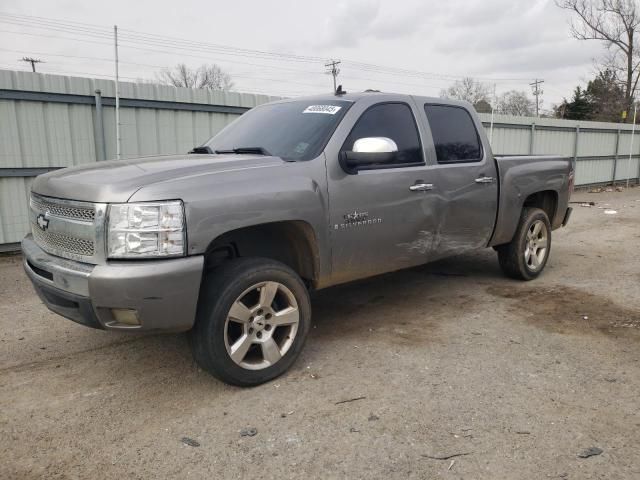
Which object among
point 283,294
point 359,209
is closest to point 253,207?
point 283,294

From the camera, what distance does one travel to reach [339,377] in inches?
137

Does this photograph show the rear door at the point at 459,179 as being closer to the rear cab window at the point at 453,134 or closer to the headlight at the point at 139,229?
the rear cab window at the point at 453,134

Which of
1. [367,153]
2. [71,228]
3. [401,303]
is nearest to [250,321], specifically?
[71,228]

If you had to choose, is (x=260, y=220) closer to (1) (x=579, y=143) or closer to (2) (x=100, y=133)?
(2) (x=100, y=133)

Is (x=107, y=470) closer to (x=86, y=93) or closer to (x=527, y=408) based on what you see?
(x=527, y=408)

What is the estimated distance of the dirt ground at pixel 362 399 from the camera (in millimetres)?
2568

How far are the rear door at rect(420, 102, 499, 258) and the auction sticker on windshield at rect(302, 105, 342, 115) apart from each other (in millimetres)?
936

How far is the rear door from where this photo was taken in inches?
177

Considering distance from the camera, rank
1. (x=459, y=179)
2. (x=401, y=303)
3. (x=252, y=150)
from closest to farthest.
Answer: (x=252, y=150), (x=459, y=179), (x=401, y=303)

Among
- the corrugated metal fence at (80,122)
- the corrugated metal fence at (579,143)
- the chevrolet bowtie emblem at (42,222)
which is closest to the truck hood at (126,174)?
the chevrolet bowtie emblem at (42,222)

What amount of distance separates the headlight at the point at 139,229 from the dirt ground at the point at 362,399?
3.25 ft

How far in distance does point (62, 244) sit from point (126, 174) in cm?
58

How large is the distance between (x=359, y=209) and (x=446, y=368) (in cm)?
127

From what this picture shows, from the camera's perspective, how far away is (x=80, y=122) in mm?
7832
